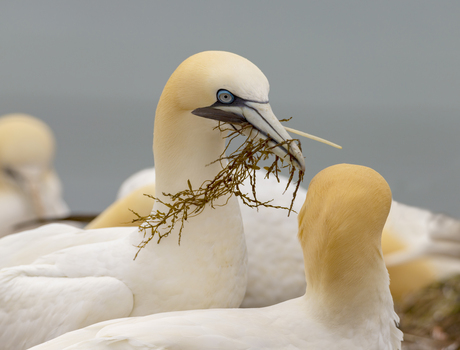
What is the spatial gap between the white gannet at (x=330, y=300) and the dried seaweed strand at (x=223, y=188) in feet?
0.32

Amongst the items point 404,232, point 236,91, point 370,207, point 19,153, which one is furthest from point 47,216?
point 370,207

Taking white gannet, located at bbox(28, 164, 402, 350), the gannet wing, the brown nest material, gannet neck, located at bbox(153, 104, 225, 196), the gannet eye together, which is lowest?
the brown nest material

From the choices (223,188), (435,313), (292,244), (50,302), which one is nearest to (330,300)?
(223,188)

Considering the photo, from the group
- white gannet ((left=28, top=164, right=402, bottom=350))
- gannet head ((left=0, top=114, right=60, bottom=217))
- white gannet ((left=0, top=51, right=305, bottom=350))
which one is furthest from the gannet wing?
gannet head ((left=0, top=114, right=60, bottom=217))

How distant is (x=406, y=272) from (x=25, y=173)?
7.29 ft

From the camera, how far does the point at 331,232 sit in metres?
1.40

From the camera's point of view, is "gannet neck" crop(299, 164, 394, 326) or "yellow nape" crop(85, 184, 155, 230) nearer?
"gannet neck" crop(299, 164, 394, 326)

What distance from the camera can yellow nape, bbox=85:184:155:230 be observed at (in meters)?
2.42

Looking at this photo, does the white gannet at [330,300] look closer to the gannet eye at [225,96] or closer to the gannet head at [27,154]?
the gannet eye at [225,96]

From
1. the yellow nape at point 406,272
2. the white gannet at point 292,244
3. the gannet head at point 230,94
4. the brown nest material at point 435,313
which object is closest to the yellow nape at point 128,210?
the white gannet at point 292,244

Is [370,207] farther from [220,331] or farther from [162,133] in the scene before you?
[162,133]

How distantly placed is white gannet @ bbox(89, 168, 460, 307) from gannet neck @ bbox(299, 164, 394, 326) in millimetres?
781

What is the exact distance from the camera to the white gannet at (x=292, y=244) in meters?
2.26

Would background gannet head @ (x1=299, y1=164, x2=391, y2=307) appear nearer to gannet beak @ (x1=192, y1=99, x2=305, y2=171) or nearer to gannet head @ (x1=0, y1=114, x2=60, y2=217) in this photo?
gannet beak @ (x1=192, y1=99, x2=305, y2=171)
